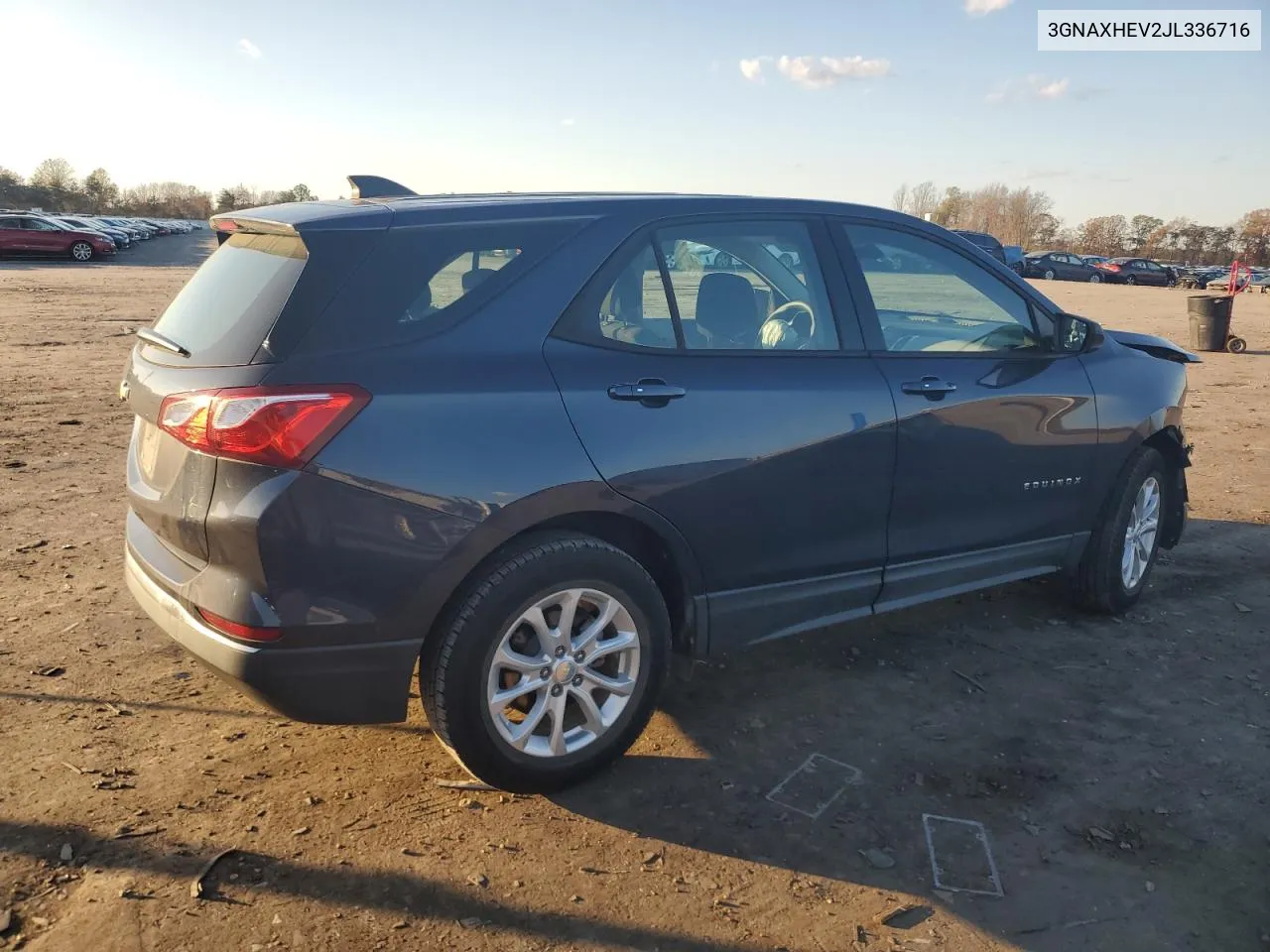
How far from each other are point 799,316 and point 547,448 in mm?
1284

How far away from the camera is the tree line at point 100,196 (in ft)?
279

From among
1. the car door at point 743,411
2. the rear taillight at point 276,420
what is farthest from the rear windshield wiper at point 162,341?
the car door at point 743,411

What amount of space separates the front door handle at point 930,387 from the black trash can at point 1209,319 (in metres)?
15.4

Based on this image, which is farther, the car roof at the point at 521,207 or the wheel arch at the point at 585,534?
the car roof at the point at 521,207

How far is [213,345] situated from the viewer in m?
2.94

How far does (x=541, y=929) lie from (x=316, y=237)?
2.03 m

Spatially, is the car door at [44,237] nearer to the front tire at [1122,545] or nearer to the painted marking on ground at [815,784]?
the front tire at [1122,545]

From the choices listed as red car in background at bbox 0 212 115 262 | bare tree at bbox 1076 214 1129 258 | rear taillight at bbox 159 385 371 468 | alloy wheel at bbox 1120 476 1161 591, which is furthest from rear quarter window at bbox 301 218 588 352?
bare tree at bbox 1076 214 1129 258

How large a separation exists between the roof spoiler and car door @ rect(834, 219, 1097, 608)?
1.74 m

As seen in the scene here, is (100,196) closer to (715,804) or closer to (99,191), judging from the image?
(99,191)

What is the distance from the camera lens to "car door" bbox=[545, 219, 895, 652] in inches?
126

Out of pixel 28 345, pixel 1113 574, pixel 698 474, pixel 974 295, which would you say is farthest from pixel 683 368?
pixel 28 345

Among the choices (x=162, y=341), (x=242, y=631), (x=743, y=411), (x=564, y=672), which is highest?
(x=162, y=341)

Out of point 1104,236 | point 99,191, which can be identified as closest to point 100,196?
point 99,191
